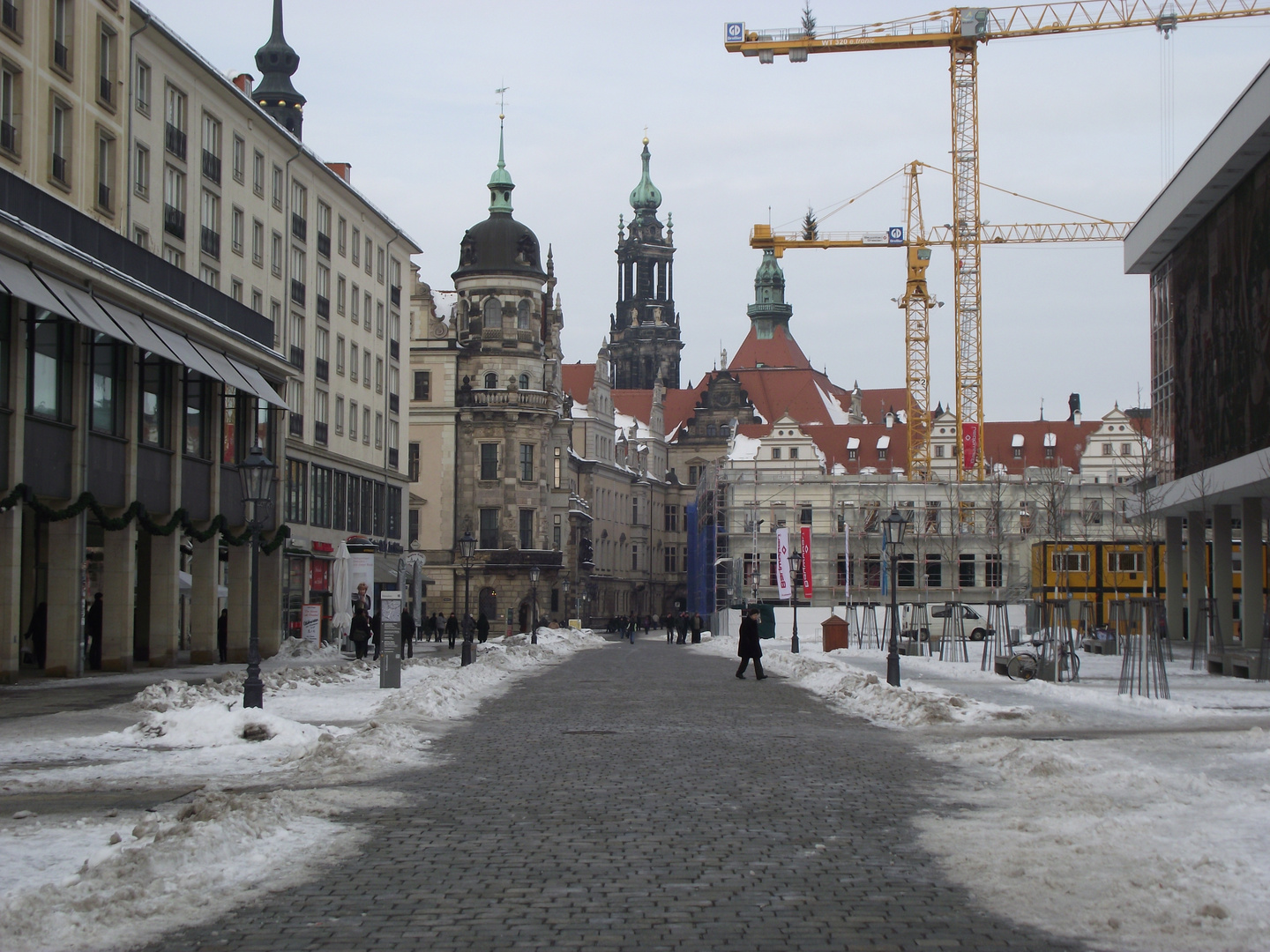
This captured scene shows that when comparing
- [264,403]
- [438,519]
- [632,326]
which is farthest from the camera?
[632,326]

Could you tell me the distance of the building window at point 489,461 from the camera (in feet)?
311

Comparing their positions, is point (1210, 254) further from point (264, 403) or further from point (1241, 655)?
point (264, 403)

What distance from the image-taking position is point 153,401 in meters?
34.1

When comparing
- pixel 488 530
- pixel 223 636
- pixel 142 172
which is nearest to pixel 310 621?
pixel 223 636

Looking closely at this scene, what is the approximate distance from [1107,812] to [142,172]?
118ft

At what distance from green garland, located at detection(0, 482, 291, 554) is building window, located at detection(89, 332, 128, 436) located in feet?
5.47

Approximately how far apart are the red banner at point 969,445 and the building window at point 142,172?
5673 cm

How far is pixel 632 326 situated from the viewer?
560ft

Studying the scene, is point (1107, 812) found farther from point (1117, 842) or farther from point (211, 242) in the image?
Answer: point (211, 242)

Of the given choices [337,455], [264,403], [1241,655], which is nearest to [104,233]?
[264,403]

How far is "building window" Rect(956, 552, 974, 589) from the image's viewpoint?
92.7 metres

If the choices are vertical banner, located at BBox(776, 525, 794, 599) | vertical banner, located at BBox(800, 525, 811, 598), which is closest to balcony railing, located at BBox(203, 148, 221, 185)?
vertical banner, located at BBox(776, 525, 794, 599)

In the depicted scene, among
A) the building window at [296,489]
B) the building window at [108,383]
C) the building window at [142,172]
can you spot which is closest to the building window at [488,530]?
the building window at [296,489]

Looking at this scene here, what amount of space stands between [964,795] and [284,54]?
72186mm
